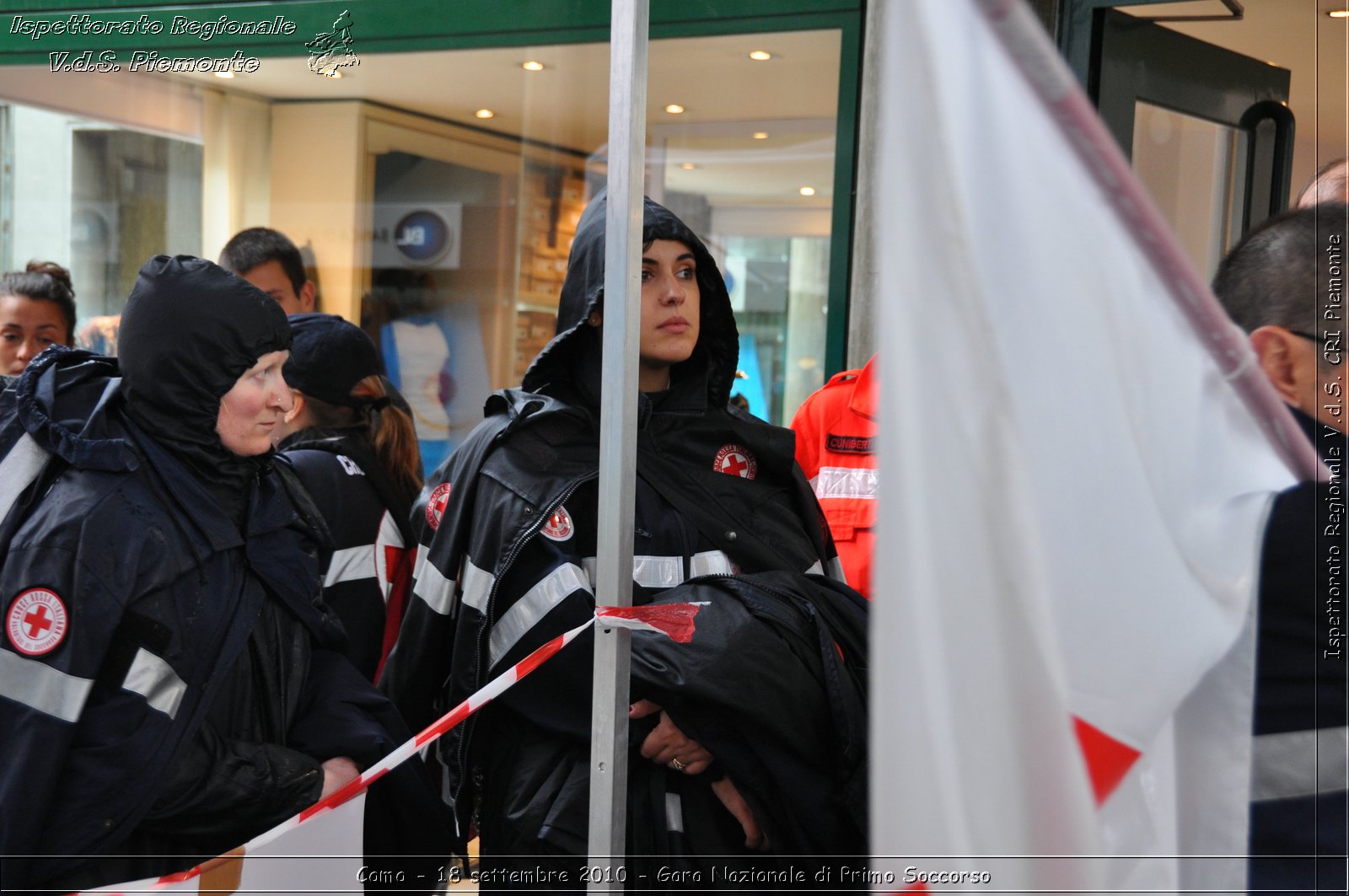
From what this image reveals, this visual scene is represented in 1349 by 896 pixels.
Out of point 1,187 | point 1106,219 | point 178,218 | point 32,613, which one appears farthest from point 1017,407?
point 1,187

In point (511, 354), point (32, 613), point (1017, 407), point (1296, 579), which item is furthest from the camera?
point (511, 354)

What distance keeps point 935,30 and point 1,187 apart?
6884mm

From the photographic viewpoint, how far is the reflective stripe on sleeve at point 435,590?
250 centimetres

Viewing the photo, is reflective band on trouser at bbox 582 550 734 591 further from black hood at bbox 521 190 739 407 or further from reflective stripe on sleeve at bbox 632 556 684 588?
black hood at bbox 521 190 739 407

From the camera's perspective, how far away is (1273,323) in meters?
1.64

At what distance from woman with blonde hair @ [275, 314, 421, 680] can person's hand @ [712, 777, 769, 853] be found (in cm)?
130

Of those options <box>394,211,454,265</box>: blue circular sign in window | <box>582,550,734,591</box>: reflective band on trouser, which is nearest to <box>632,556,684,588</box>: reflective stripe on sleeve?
<box>582,550,734,591</box>: reflective band on trouser

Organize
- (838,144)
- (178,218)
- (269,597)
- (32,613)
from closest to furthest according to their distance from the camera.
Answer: (32,613) → (269,597) → (838,144) → (178,218)

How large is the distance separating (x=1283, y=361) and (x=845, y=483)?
75.0 inches

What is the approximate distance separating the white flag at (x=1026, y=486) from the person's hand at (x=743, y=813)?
3.24 feet

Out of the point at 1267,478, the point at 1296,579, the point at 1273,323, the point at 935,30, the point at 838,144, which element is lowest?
the point at 1296,579

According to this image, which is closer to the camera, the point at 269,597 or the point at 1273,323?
the point at 1273,323

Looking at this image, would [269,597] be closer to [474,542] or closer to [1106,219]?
[474,542]

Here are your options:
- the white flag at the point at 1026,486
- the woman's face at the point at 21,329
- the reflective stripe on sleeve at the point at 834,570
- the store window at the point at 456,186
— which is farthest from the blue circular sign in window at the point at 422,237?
the white flag at the point at 1026,486
